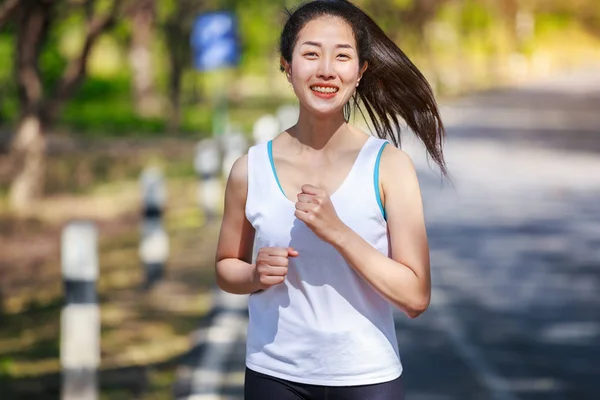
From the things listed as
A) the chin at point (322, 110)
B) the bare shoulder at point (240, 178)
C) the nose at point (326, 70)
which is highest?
the nose at point (326, 70)

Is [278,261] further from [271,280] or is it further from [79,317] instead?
[79,317]

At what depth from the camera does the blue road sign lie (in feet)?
78.9

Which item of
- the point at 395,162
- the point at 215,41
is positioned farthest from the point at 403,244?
the point at 215,41

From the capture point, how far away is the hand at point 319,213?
305 cm

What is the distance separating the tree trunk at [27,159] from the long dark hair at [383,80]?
15.6 metres

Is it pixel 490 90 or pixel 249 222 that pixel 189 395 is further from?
pixel 490 90

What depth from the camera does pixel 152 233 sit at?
11547 millimetres

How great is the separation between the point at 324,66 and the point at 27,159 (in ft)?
52.7

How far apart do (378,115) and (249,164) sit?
45cm

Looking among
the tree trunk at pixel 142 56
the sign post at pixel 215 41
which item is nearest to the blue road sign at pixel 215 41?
the sign post at pixel 215 41

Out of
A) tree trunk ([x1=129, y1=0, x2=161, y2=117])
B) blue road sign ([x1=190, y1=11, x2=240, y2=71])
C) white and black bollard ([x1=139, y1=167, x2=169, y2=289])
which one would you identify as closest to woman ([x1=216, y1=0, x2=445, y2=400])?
white and black bollard ([x1=139, y1=167, x2=169, y2=289])

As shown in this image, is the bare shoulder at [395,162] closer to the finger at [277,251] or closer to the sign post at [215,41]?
the finger at [277,251]

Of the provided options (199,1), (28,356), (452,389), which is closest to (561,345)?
(452,389)

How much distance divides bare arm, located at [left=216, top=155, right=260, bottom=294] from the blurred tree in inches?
613
